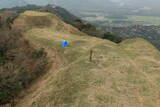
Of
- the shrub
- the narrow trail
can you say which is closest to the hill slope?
the narrow trail

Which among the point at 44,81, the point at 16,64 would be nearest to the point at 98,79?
the point at 44,81

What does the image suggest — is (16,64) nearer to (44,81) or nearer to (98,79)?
(44,81)

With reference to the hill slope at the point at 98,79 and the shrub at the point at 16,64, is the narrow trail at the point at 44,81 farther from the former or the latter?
the shrub at the point at 16,64

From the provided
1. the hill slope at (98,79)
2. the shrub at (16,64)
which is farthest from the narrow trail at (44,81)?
the shrub at (16,64)

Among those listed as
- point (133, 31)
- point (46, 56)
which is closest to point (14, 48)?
point (46, 56)

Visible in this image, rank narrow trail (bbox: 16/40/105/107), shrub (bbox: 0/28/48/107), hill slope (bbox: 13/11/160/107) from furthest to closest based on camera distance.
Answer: shrub (bbox: 0/28/48/107) < narrow trail (bbox: 16/40/105/107) < hill slope (bbox: 13/11/160/107)

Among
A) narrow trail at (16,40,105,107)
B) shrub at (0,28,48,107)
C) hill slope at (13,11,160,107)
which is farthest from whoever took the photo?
shrub at (0,28,48,107)

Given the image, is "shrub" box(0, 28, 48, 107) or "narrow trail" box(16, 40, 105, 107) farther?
"shrub" box(0, 28, 48, 107)

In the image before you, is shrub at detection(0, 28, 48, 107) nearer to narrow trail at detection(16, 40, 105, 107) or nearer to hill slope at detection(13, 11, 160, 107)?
narrow trail at detection(16, 40, 105, 107)
